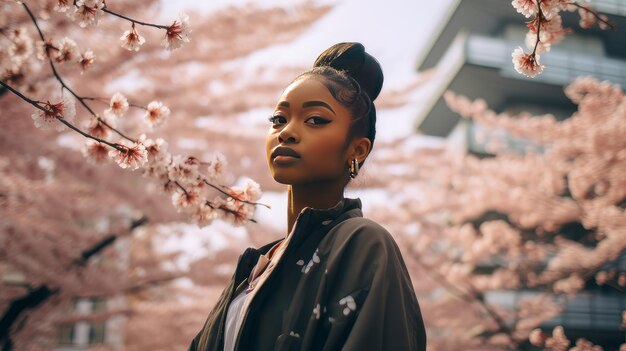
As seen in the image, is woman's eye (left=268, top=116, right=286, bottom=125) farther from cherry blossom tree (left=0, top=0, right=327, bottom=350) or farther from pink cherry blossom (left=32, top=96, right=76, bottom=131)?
cherry blossom tree (left=0, top=0, right=327, bottom=350)

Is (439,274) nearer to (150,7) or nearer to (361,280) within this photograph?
(150,7)

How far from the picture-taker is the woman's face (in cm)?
203

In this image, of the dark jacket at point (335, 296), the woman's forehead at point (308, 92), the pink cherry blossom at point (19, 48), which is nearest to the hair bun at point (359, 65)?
the woman's forehead at point (308, 92)

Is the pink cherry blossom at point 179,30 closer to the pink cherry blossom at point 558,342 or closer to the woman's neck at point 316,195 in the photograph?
the woman's neck at point 316,195

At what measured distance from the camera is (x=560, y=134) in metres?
9.56

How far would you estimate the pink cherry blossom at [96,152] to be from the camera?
2.98 m

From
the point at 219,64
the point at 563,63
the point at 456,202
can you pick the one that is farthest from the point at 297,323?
the point at 563,63

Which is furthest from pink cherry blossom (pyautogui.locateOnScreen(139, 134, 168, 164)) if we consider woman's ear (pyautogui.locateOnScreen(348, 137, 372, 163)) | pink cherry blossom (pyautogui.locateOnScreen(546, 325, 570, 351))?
pink cherry blossom (pyautogui.locateOnScreen(546, 325, 570, 351))

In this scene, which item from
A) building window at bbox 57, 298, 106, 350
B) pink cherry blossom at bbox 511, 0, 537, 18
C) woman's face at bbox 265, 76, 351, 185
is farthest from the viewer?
building window at bbox 57, 298, 106, 350

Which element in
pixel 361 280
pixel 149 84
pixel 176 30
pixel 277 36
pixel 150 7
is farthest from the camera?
pixel 277 36

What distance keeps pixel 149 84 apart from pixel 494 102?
14057 millimetres

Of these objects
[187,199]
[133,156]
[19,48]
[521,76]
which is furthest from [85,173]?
[521,76]

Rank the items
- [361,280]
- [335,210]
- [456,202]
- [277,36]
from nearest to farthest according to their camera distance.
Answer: [361,280] < [335,210] < [277,36] < [456,202]

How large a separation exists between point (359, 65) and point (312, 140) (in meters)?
0.39
